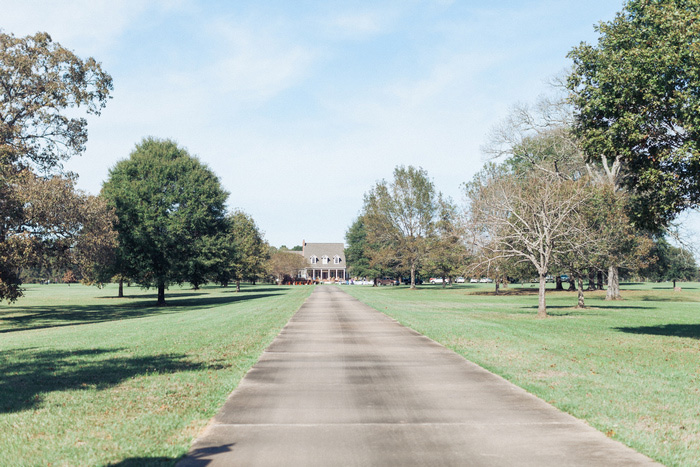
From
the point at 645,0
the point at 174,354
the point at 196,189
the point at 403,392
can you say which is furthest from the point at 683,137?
the point at 196,189

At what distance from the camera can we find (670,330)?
Answer: 19922 millimetres

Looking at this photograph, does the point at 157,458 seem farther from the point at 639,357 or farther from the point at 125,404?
the point at 639,357

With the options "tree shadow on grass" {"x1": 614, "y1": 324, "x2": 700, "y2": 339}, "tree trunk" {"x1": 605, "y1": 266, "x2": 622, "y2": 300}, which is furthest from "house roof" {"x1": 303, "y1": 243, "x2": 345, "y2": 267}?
"tree shadow on grass" {"x1": 614, "y1": 324, "x2": 700, "y2": 339}

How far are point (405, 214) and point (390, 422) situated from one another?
209 ft

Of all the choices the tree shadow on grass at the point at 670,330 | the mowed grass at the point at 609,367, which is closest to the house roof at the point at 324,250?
the mowed grass at the point at 609,367

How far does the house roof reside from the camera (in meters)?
150

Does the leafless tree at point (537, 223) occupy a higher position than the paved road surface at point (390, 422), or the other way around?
the leafless tree at point (537, 223)

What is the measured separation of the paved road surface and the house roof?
138047mm

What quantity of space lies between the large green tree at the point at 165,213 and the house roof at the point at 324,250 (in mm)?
103404

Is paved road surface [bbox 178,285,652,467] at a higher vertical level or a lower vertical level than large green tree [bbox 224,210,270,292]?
lower

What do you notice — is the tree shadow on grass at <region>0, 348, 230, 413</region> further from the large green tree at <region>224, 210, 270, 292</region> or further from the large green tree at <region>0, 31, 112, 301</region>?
the large green tree at <region>224, 210, 270, 292</region>

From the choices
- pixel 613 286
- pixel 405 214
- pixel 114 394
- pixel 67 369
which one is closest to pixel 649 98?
pixel 114 394

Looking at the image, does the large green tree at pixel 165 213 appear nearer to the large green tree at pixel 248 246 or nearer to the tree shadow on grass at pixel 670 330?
the large green tree at pixel 248 246

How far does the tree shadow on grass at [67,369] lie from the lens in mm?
8984
